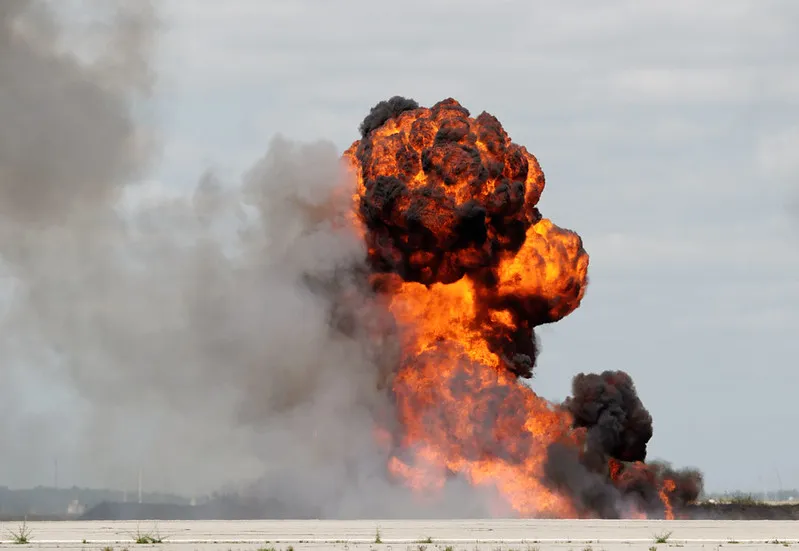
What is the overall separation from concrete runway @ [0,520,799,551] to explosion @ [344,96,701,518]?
1808 centimetres

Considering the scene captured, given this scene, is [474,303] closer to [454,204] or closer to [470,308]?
[470,308]

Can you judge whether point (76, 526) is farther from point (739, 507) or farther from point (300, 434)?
point (739, 507)

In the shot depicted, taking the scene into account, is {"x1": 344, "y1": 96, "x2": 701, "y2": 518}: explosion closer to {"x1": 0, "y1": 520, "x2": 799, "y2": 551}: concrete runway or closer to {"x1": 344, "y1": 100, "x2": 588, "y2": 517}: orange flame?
{"x1": 344, "y1": 100, "x2": 588, "y2": 517}: orange flame

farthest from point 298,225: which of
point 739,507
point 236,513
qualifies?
point 739,507

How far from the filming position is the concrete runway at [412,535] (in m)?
79.1

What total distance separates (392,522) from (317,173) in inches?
1527

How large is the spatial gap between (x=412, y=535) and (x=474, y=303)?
47.2m

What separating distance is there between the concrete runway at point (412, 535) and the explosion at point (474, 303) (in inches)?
712

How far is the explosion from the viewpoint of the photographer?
127 m

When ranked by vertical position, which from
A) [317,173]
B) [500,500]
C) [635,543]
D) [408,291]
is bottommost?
[635,543]

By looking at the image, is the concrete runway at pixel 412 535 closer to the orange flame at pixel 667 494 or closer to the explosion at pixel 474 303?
the explosion at pixel 474 303

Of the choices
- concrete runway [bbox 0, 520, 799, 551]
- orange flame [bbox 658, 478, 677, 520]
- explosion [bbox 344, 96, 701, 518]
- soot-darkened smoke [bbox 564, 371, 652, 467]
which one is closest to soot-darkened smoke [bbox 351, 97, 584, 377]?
explosion [bbox 344, 96, 701, 518]

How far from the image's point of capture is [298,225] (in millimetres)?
137875

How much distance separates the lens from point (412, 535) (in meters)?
88.2
